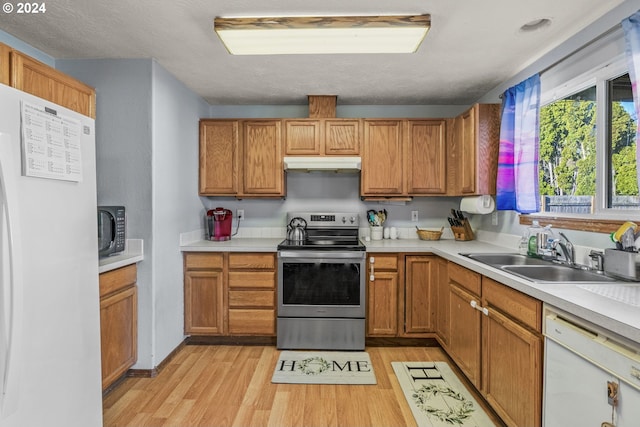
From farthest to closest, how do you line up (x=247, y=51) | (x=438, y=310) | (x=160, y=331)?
(x=438, y=310), (x=160, y=331), (x=247, y=51)

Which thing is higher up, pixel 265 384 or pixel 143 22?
pixel 143 22

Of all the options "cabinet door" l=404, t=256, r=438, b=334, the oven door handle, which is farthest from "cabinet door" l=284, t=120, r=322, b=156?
"cabinet door" l=404, t=256, r=438, b=334

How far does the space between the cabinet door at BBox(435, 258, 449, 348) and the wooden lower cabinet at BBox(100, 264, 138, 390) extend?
7.76ft

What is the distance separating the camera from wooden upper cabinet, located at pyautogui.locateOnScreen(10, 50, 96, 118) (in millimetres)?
1422

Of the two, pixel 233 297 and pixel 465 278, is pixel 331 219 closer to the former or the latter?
pixel 233 297

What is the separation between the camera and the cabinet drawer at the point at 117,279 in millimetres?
2088

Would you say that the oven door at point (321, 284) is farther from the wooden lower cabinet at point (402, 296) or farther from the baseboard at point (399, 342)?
the baseboard at point (399, 342)

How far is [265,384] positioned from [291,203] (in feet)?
5.96

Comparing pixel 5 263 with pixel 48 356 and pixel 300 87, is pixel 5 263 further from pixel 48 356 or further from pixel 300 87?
pixel 300 87

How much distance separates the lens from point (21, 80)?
1446 millimetres

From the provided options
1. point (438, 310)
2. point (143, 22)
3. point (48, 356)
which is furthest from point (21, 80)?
point (438, 310)

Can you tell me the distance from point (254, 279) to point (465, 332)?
1.75 m

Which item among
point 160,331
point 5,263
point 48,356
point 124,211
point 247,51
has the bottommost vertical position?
point 160,331

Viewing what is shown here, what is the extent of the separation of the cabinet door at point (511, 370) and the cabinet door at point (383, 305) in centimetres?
103
